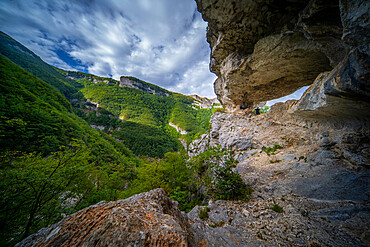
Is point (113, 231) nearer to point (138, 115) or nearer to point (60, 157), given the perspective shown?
point (60, 157)

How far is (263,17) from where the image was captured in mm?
6273

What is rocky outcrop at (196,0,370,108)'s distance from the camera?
10.1 ft

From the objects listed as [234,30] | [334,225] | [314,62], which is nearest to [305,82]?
[314,62]

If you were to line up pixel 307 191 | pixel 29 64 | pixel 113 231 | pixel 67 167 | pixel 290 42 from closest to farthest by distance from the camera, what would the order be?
pixel 113 231, pixel 307 191, pixel 67 167, pixel 290 42, pixel 29 64

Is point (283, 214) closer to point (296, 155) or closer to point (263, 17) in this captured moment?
point (296, 155)

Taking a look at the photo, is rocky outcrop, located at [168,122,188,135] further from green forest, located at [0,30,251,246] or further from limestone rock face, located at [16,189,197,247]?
limestone rock face, located at [16,189,197,247]

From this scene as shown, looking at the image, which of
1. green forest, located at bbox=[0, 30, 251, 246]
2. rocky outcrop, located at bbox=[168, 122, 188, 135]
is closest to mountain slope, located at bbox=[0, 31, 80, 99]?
green forest, located at bbox=[0, 30, 251, 246]

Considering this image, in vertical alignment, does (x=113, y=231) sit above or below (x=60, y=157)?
below

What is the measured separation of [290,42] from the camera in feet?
21.9

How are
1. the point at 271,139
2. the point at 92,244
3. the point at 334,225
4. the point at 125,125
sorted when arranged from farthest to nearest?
the point at 125,125 → the point at 271,139 → the point at 334,225 → the point at 92,244

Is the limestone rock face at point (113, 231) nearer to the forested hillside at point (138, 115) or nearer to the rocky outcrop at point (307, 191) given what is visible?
the rocky outcrop at point (307, 191)

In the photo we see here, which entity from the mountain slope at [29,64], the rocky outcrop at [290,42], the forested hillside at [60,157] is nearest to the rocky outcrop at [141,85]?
the forested hillside at [60,157]

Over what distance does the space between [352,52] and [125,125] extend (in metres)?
65.2

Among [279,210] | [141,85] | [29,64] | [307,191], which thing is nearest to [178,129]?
[141,85]
